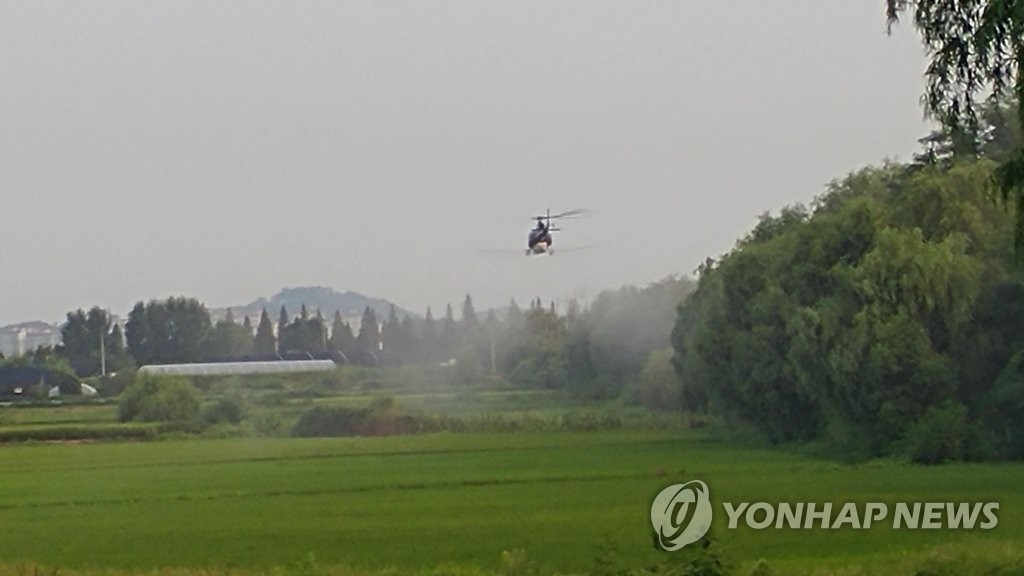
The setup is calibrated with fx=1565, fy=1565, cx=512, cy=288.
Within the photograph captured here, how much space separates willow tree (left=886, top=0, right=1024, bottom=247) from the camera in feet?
46.0

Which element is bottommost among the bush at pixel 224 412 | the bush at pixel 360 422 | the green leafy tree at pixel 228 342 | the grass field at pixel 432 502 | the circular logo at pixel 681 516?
the grass field at pixel 432 502

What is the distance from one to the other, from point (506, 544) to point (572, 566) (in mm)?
5191

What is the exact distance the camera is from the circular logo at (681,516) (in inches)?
784

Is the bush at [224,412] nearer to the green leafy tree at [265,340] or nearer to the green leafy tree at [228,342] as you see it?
the green leafy tree at [228,342]

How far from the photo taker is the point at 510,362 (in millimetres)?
109188

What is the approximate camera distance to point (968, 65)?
584 inches

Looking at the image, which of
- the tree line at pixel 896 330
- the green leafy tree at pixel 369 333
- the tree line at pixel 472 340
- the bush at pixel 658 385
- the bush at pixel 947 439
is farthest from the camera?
the green leafy tree at pixel 369 333

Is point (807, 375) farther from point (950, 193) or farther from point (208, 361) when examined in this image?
point (208, 361)

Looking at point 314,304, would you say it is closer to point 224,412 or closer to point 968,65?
point 224,412

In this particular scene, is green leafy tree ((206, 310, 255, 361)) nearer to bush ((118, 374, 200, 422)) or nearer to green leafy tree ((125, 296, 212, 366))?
green leafy tree ((125, 296, 212, 366))

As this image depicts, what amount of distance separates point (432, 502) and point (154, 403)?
142 feet

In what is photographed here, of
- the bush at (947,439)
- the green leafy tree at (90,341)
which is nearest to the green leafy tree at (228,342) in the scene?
the green leafy tree at (90,341)

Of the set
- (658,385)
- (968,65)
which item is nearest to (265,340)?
(658,385)

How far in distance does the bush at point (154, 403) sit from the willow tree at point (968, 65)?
7379 centimetres
